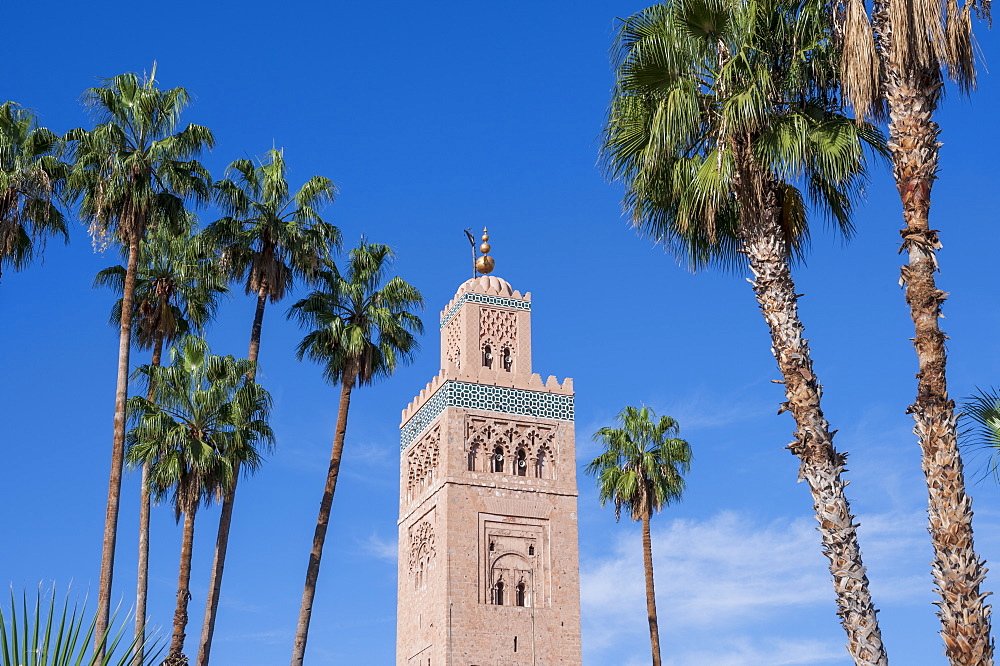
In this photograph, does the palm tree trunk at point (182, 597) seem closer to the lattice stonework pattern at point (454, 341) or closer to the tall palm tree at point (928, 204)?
the lattice stonework pattern at point (454, 341)

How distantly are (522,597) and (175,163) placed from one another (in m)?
13.5

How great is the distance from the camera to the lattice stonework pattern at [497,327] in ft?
113

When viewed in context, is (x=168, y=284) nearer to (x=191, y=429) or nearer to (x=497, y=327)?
(x=191, y=429)

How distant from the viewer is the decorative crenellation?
3306cm

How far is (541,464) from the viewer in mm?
33000

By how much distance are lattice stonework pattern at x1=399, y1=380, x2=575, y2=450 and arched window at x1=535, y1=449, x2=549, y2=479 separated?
101 cm

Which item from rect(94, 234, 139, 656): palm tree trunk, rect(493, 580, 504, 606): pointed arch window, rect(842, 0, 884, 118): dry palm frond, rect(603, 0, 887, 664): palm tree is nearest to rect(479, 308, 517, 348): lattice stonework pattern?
rect(493, 580, 504, 606): pointed arch window

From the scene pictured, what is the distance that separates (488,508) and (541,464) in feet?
6.68

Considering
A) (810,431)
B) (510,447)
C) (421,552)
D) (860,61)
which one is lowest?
(810,431)

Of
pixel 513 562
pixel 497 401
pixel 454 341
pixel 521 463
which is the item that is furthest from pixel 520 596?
pixel 454 341

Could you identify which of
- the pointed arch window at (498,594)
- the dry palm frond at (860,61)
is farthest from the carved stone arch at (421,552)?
the dry palm frond at (860,61)

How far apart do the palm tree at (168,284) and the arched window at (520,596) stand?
1033cm

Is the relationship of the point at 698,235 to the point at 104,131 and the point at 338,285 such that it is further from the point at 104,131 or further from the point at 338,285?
the point at 338,285

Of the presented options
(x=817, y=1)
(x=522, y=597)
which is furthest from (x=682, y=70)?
(x=522, y=597)
